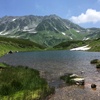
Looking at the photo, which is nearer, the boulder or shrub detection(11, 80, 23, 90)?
shrub detection(11, 80, 23, 90)

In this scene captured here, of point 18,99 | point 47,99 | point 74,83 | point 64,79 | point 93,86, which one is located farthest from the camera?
point 64,79

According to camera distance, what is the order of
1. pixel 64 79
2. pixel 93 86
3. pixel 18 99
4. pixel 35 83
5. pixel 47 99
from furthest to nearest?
pixel 64 79, pixel 93 86, pixel 35 83, pixel 47 99, pixel 18 99

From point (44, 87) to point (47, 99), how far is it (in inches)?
127

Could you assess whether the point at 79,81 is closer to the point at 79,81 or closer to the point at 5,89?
the point at 79,81

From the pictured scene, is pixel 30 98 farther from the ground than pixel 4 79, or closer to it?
closer to it

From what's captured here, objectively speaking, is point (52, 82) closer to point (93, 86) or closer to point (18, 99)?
point (93, 86)

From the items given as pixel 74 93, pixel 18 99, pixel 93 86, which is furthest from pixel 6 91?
pixel 93 86

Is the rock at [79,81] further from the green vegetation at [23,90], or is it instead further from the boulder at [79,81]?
the green vegetation at [23,90]

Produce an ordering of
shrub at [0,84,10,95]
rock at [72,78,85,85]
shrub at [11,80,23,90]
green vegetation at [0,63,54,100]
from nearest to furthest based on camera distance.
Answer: green vegetation at [0,63,54,100] < shrub at [0,84,10,95] < shrub at [11,80,23,90] < rock at [72,78,85,85]

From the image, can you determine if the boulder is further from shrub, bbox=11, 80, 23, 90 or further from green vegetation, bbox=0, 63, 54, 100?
shrub, bbox=11, 80, 23, 90

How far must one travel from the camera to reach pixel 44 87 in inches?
1234

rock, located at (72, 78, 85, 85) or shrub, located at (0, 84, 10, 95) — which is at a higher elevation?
shrub, located at (0, 84, 10, 95)

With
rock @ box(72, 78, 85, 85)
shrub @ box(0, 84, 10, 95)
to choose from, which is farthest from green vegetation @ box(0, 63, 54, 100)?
rock @ box(72, 78, 85, 85)

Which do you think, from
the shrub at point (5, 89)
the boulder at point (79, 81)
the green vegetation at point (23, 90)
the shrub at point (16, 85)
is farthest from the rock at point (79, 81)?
the shrub at point (5, 89)
